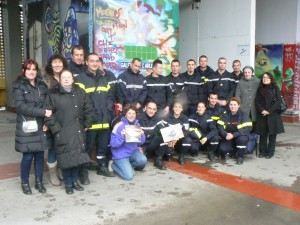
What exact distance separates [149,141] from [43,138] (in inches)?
78.0

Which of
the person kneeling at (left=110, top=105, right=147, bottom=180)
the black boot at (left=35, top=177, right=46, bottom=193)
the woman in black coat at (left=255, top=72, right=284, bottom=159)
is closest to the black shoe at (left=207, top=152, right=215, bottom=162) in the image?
the woman in black coat at (left=255, top=72, right=284, bottom=159)

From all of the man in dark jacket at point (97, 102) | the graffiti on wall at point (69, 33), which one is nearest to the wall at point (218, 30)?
the graffiti on wall at point (69, 33)

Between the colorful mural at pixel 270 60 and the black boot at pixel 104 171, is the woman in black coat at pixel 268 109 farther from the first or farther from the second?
the colorful mural at pixel 270 60

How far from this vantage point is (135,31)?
25.2 feet

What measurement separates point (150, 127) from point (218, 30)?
4535 mm

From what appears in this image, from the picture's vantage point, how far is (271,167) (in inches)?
232

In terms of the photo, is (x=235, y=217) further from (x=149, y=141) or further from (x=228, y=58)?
(x=228, y=58)

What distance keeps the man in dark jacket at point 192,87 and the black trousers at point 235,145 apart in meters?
0.96

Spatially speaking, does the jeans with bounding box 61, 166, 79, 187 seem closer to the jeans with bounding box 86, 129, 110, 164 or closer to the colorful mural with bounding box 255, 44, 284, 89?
the jeans with bounding box 86, 129, 110, 164

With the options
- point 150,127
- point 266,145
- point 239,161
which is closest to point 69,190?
point 150,127

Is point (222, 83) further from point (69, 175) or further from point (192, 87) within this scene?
point (69, 175)

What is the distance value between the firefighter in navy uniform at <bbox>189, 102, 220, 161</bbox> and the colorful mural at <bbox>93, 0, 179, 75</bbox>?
203cm

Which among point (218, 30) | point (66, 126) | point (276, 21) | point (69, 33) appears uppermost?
point (276, 21)

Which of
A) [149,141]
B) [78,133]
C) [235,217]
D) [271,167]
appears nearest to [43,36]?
[149,141]
